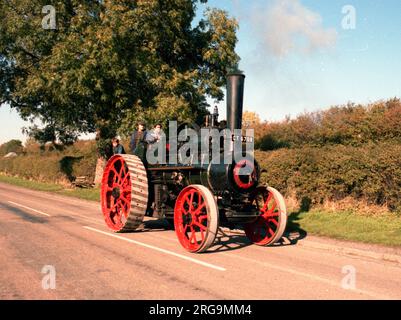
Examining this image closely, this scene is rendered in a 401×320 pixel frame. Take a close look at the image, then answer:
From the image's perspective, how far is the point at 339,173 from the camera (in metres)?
10.9

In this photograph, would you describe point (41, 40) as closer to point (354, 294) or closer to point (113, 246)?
point (113, 246)

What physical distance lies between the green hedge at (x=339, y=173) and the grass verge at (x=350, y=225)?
586mm

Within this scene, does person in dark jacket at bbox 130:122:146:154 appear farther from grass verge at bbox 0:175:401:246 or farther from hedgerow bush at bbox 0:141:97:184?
hedgerow bush at bbox 0:141:97:184

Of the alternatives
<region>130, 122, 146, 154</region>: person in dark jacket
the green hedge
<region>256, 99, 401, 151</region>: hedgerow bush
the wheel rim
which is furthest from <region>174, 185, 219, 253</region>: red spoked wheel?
<region>256, 99, 401, 151</region>: hedgerow bush

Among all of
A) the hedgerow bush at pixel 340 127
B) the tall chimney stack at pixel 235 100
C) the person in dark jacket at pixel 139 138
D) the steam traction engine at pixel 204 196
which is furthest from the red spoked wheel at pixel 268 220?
the hedgerow bush at pixel 340 127

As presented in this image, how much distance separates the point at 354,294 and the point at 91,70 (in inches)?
512

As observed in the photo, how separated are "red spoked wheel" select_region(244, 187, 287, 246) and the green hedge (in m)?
3.19

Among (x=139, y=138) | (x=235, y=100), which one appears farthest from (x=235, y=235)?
(x=235, y=100)

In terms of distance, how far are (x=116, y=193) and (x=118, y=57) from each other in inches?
313

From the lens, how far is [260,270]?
6.05m

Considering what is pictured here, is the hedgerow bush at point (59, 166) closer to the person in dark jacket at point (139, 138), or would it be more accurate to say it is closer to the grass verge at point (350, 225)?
the person in dark jacket at point (139, 138)

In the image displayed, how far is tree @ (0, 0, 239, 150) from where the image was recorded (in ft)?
51.9

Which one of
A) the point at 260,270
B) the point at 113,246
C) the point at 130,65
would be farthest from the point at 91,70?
the point at 260,270

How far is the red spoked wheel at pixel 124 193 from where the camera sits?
8508 mm
